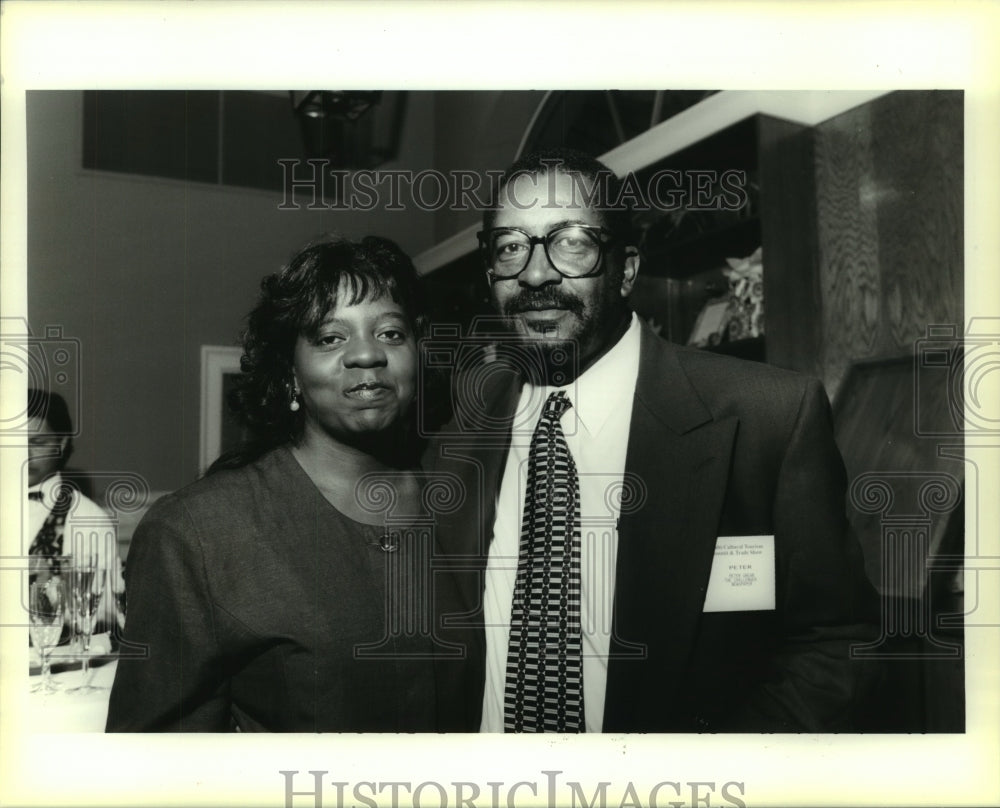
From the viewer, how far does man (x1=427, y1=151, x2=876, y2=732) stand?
1987 millimetres

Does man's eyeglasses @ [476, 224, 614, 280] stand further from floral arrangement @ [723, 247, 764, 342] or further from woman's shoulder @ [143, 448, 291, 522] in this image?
woman's shoulder @ [143, 448, 291, 522]

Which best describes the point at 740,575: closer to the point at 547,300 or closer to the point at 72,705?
the point at 547,300

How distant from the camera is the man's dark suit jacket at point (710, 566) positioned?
1982 mm

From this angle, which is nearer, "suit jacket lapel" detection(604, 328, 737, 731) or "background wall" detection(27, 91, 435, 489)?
"suit jacket lapel" detection(604, 328, 737, 731)

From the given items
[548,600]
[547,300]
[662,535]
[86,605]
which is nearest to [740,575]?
[662,535]

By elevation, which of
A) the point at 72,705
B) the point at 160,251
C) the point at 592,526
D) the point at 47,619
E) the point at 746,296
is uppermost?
the point at 160,251

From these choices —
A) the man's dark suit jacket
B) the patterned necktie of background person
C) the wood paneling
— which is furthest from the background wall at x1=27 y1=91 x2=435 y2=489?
the wood paneling

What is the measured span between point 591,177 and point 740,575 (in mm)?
972

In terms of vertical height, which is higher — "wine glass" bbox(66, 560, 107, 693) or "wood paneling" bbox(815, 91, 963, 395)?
"wood paneling" bbox(815, 91, 963, 395)

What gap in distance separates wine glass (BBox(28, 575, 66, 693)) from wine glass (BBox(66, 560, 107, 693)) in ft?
0.16

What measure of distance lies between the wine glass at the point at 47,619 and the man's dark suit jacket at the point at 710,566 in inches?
36.8

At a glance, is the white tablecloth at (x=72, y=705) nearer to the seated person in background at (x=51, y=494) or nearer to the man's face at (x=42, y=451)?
the seated person in background at (x=51, y=494)

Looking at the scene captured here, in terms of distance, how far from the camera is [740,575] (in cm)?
199

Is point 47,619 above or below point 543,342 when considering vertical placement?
below
